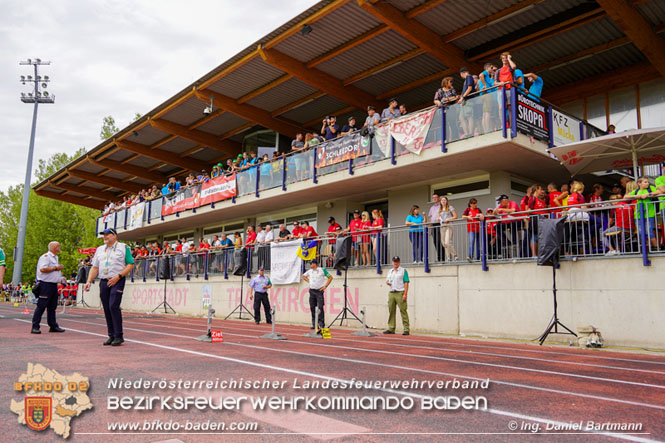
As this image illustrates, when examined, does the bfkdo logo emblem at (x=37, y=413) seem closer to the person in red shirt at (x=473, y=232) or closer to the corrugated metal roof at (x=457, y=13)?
the person in red shirt at (x=473, y=232)

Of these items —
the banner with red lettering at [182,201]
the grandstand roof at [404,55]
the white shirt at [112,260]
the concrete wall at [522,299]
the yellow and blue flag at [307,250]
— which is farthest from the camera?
the banner with red lettering at [182,201]

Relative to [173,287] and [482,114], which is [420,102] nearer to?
[482,114]

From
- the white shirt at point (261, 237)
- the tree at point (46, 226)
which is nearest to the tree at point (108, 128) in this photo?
the tree at point (46, 226)

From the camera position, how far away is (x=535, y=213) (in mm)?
12680

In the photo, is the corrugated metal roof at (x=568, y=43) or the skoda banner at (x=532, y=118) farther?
the corrugated metal roof at (x=568, y=43)

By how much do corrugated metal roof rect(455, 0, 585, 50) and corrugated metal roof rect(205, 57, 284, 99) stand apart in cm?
749

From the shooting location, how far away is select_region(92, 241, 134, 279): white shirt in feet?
30.0

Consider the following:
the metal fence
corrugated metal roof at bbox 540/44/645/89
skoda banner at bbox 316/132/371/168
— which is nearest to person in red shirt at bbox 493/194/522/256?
the metal fence

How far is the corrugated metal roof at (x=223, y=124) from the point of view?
26844 millimetres

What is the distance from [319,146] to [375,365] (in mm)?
12751

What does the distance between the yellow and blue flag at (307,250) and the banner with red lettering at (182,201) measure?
373 inches

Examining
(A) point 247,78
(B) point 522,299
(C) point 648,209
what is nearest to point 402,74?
(A) point 247,78

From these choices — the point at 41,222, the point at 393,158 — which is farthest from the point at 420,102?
the point at 41,222

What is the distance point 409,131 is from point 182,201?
15909 mm
